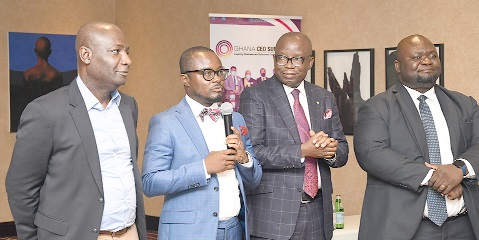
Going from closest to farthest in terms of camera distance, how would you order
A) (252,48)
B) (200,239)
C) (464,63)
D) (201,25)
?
(200,239), (464,63), (252,48), (201,25)

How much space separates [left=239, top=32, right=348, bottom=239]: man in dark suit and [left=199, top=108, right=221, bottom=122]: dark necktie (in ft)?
1.69

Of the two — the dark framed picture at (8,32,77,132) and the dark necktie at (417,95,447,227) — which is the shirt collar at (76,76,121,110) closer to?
the dark necktie at (417,95,447,227)

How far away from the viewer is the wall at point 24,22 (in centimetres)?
981

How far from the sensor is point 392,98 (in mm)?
4422

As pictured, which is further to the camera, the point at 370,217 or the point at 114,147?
the point at 370,217

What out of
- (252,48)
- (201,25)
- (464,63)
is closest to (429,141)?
→ (464,63)

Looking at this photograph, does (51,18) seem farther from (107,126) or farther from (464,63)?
(107,126)

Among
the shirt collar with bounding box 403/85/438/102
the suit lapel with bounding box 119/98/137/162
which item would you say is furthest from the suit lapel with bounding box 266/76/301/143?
the suit lapel with bounding box 119/98/137/162

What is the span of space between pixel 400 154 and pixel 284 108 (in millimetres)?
759

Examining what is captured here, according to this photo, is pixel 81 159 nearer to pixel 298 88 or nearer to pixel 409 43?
pixel 298 88

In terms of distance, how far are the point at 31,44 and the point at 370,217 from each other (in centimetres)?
695

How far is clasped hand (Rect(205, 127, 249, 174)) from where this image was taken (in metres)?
3.65

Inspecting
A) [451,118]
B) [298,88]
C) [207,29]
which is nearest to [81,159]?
[298,88]

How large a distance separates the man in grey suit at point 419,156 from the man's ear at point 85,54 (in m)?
1.80
